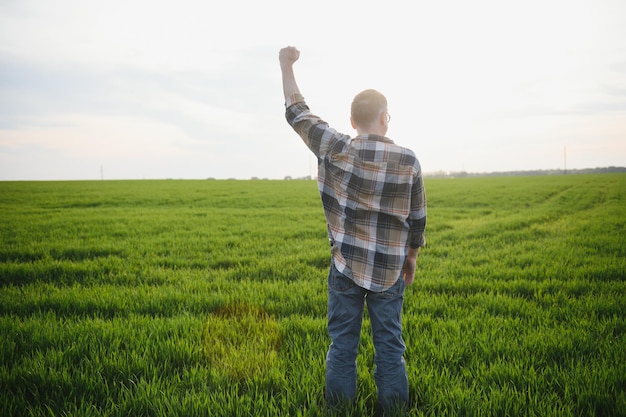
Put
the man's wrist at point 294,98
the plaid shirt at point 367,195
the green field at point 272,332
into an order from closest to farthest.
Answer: the plaid shirt at point 367,195 → the man's wrist at point 294,98 → the green field at point 272,332

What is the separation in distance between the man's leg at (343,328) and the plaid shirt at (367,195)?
98 millimetres

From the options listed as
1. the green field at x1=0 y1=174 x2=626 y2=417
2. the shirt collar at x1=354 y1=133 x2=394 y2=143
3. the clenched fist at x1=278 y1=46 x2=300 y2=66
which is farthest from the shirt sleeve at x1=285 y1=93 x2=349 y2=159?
the green field at x1=0 y1=174 x2=626 y2=417

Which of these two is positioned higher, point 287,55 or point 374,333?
point 287,55

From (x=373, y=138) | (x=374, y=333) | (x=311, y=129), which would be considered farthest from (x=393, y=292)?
(x=311, y=129)

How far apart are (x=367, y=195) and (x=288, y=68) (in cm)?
102

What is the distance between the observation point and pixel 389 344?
2.30 m

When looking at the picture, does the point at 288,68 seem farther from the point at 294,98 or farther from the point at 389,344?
the point at 389,344

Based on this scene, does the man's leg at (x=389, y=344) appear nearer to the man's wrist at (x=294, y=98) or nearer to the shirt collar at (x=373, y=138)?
the shirt collar at (x=373, y=138)

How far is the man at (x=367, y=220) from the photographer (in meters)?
2.27

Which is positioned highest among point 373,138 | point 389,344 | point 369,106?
point 369,106

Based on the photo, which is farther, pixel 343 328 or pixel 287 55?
pixel 287 55

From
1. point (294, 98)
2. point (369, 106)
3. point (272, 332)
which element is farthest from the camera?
point (272, 332)

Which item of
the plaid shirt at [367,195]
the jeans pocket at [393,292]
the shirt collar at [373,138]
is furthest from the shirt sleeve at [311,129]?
the jeans pocket at [393,292]

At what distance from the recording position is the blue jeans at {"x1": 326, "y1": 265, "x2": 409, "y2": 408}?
7.57 feet
